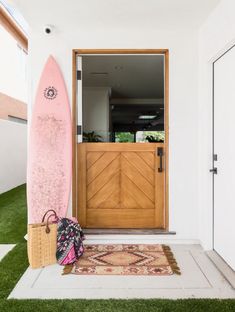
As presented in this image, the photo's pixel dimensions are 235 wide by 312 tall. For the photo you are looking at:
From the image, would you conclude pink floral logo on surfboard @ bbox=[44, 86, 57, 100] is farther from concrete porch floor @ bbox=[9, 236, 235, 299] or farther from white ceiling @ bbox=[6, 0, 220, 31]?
concrete porch floor @ bbox=[9, 236, 235, 299]

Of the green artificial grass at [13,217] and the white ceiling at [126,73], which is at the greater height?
the white ceiling at [126,73]

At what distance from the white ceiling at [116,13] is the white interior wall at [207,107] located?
0.16 metres

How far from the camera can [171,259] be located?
3.04 m

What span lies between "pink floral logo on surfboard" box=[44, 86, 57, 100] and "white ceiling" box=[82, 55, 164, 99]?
4.58 feet

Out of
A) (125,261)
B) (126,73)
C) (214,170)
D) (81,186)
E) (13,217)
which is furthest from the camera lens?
(126,73)

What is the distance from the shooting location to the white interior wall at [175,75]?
11.3 feet

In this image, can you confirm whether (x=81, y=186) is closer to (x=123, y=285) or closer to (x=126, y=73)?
(x=123, y=285)

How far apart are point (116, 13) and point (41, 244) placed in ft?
8.04

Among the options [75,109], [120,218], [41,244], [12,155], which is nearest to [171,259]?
[120,218]

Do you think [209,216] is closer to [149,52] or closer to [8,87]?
[149,52]

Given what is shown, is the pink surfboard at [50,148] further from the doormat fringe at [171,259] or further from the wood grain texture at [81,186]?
the doormat fringe at [171,259]

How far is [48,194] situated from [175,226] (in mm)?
1545

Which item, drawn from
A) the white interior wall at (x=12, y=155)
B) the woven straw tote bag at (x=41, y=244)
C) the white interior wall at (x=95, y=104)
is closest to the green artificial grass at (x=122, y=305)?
the woven straw tote bag at (x=41, y=244)

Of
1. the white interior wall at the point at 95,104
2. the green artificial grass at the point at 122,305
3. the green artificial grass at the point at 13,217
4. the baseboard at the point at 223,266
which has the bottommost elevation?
the green artificial grass at the point at 122,305
